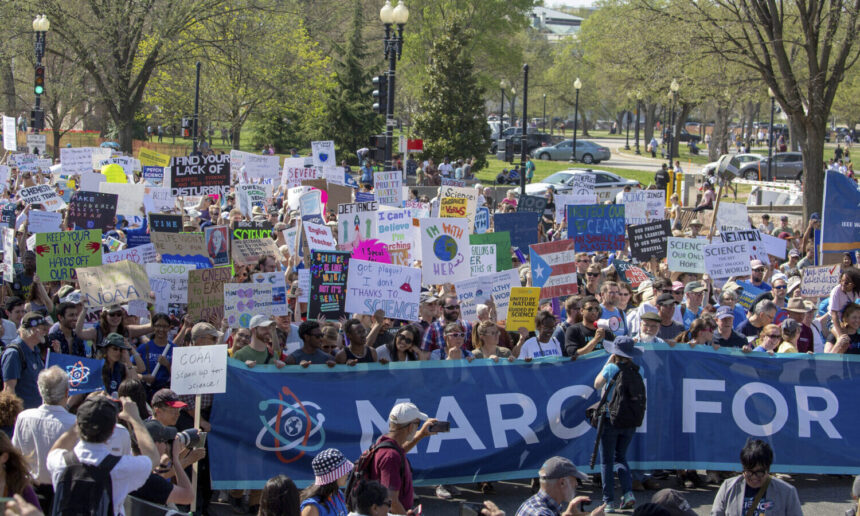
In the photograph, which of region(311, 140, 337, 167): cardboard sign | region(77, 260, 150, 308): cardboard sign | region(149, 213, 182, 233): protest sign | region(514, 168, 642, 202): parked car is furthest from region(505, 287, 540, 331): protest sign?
region(514, 168, 642, 202): parked car

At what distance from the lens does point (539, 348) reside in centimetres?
887

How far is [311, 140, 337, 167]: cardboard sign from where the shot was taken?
21.7 m

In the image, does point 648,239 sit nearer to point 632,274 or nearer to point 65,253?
point 632,274

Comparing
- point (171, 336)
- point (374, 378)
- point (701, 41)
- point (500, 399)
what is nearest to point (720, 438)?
point (500, 399)

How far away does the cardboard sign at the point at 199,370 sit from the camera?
23.3 feet

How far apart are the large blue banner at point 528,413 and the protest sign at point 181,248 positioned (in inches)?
165

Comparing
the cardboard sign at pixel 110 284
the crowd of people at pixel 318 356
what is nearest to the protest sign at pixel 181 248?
the crowd of people at pixel 318 356

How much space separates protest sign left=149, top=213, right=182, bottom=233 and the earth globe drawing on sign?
3689 mm

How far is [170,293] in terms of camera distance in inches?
408

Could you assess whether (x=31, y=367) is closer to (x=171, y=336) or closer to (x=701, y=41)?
(x=171, y=336)

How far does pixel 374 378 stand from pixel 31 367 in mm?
2651

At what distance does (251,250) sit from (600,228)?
5254 millimetres

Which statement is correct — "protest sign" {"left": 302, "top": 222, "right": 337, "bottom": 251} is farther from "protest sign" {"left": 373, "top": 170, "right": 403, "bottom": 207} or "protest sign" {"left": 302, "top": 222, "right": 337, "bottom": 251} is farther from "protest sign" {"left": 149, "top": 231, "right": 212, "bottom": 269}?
"protest sign" {"left": 373, "top": 170, "right": 403, "bottom": 207}

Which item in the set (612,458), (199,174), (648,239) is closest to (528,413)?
(612,458)
